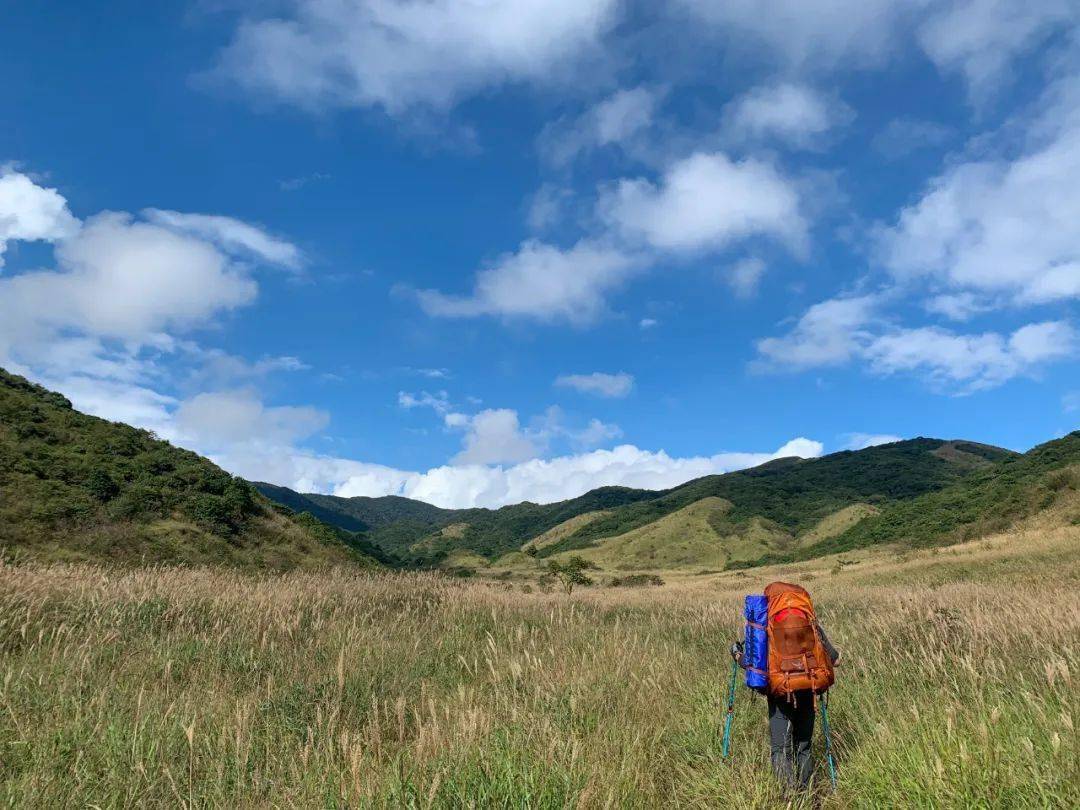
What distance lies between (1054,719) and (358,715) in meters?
5.16

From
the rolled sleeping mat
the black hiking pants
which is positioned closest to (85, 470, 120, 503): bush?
the rolled sleeping mat

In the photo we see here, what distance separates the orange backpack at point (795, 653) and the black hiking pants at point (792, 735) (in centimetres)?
11

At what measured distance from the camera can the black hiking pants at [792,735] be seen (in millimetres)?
4027

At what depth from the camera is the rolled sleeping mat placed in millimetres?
4039

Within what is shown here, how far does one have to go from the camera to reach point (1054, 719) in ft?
12.5

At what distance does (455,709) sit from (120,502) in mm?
36899

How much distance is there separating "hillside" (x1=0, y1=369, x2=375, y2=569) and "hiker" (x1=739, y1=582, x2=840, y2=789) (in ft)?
105

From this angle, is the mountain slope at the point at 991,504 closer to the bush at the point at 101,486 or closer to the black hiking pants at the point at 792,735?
the black hiking pants at the point at 792,735

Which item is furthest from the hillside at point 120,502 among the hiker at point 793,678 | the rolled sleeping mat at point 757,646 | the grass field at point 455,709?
the hiker at point 793,678

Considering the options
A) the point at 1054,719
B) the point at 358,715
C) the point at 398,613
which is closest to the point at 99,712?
the point at 358,715

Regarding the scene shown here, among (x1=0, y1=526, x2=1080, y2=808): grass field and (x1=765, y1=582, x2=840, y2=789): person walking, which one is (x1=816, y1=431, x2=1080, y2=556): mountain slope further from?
(x1=765, y1=582, x2=840, y2=789): person walking

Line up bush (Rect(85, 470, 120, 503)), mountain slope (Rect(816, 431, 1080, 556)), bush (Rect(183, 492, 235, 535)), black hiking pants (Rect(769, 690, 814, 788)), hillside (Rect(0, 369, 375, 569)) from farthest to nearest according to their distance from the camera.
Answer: mountain slope (Rect(816, 431, 1080, 556)) → bush (Rect(183, 492, 235, 535)) → bush (Rect(85, 470, 120, 503)) → hillside (Rect(0, 369, 375, 569)) → black hiking pants (Rect(769, 690, 814, 788))

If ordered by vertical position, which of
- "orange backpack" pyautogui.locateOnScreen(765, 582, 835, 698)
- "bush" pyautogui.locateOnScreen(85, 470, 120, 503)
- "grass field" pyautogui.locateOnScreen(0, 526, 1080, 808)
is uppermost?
"bush" pyautogui.locateOnScreen(85, 470, 120, 503)

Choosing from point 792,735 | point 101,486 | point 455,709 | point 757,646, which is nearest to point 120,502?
point 101,486
